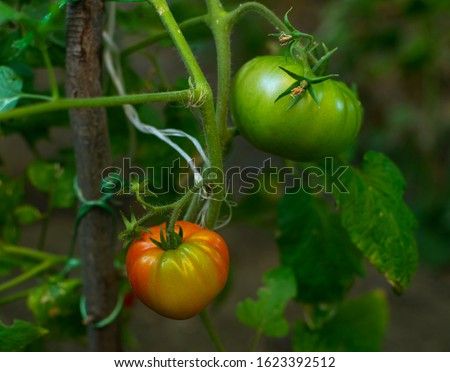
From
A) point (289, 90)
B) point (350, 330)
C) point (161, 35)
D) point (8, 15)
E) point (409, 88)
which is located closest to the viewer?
point (289, 90)

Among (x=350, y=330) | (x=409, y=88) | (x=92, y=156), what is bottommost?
(x=409, y=88)

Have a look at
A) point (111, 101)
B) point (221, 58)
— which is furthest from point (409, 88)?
point (111, 101)

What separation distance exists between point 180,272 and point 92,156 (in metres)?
0.25

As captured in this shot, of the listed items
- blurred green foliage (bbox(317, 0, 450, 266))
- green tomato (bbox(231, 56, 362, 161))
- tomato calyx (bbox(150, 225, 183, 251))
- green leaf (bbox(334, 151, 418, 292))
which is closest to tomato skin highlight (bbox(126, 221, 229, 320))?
tomato calyx (bbox(150, 225, 183, 251))

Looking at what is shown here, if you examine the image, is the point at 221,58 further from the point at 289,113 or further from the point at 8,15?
the point at 8,15

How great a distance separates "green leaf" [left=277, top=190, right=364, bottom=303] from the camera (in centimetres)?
88

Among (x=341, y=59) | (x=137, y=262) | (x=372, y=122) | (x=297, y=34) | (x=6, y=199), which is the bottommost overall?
(x=372, y=122)

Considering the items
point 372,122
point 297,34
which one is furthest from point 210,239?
point 372,122

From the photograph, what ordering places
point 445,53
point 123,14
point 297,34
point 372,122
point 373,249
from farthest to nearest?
point 372,122, point 445,53, point 123,14, point 373,249, point 297,34

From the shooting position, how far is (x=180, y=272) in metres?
0.55

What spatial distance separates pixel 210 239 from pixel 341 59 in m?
1.88
